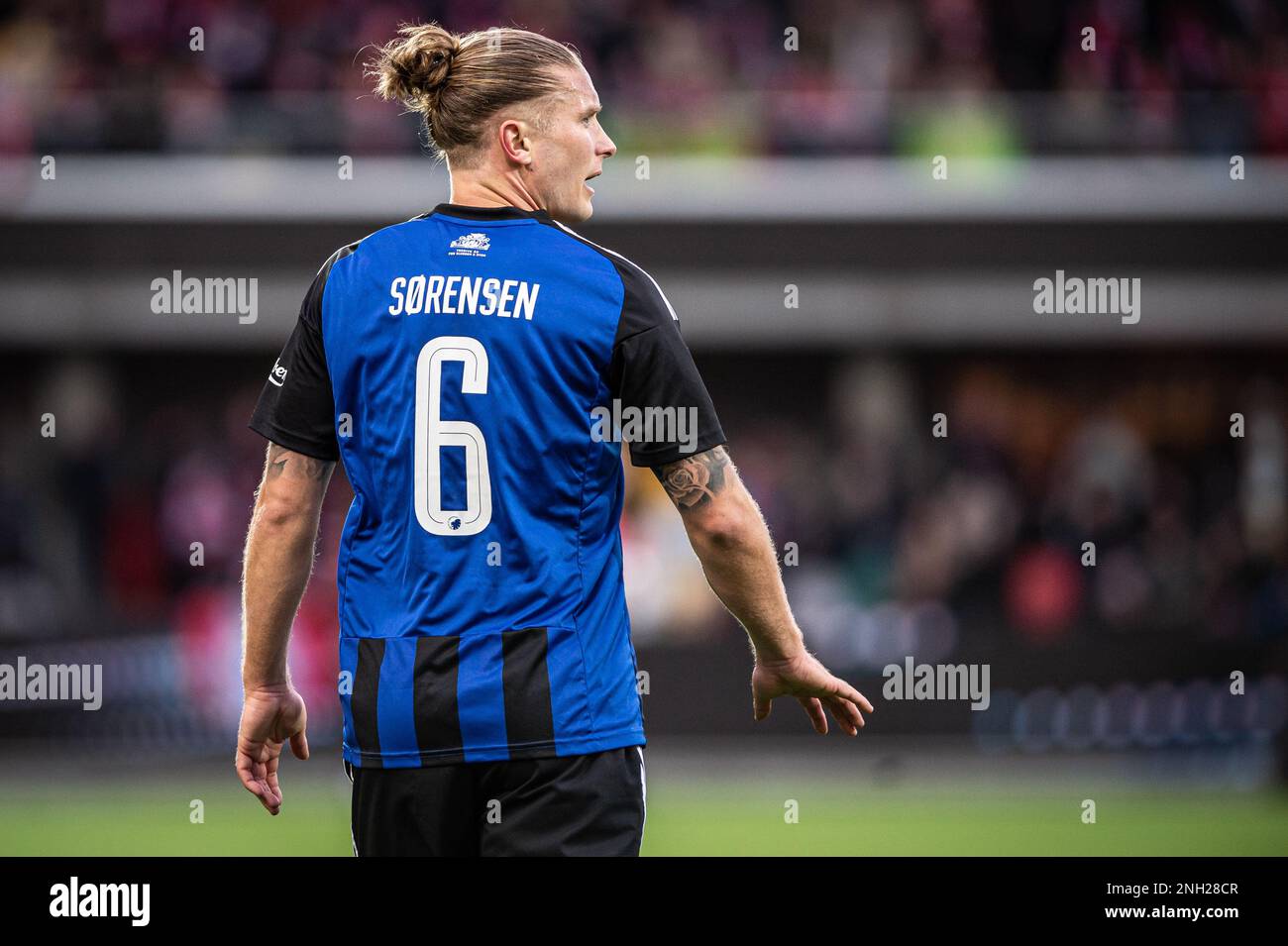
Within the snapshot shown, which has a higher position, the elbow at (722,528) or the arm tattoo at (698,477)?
the arm tattoo at (698,477)

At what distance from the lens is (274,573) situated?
2.93 metres

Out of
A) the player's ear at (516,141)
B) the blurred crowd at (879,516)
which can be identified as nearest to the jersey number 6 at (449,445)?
the player's ear at (516,141)

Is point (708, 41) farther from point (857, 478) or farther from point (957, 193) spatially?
point (857, 478)

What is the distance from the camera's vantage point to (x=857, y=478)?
12.8 metres

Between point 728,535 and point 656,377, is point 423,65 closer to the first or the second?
point 656,377

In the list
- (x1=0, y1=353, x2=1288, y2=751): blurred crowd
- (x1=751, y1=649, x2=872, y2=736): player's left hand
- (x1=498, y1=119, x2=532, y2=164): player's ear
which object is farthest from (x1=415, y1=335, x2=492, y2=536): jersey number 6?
(x1=0, y1=353, x2=1288, y2=751): blurred crowd

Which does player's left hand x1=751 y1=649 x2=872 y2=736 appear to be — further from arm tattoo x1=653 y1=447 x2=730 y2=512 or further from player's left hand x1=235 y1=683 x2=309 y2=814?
player's left hand x1=235 y1=683 x2=309 y2=814

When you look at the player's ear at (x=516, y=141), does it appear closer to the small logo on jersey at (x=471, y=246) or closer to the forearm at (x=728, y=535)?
the small logo on jersey at (x=471, y=246)

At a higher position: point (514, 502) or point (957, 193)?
point (957, 193)

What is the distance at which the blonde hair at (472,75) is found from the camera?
9.43ft

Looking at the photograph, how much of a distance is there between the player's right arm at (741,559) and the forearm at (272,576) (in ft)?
2.17

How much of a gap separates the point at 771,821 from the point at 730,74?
756 centimetres
